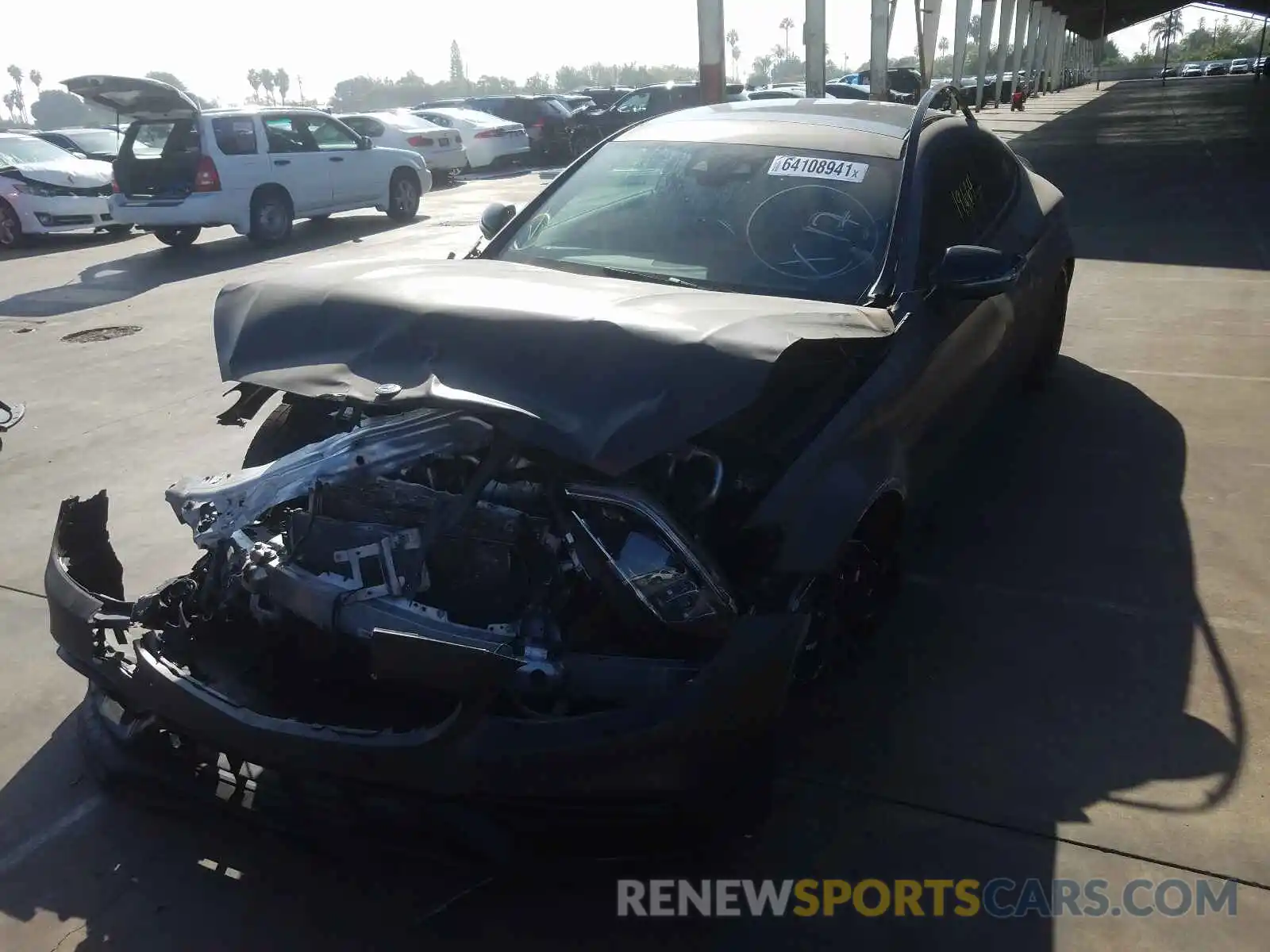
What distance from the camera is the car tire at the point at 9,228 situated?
1407 centimetres

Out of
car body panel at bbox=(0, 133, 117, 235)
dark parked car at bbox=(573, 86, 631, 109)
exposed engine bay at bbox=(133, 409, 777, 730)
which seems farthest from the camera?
dark parked car at bbox=(573, 86, 631, 109)

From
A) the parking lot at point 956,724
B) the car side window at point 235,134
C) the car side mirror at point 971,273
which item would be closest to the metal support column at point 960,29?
the car side window at point 235,134

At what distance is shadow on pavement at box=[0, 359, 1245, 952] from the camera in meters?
2.55

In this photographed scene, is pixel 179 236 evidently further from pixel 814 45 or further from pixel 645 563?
pixel 645 563

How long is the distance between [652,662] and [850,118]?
9.65ft

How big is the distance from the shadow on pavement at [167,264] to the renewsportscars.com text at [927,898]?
929 centimetres

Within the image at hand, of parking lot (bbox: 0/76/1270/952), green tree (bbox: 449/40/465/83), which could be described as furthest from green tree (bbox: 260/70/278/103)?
parking lot (bbox: 0/76/1270/952)

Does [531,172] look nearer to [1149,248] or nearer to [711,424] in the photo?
[1149,248]

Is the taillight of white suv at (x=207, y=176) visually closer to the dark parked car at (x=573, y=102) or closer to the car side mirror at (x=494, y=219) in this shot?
the car side mirror at (x=494, y=219)

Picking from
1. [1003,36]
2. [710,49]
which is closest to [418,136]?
[710,49]

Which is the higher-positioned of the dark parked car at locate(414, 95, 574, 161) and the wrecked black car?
the wrecked black car

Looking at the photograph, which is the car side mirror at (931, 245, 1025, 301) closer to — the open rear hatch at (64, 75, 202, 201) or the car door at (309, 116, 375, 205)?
the open rear hatch at (64, 75, 202, 201)

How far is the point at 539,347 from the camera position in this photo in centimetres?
280

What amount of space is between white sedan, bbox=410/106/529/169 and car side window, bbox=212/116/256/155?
9569 mm
